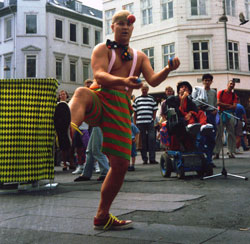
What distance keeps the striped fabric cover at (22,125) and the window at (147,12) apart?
76.7 feet

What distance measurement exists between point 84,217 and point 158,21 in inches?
970

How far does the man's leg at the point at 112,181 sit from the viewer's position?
276 cm

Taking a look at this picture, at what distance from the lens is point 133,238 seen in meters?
2.50

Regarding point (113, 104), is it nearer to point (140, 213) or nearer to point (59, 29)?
point (140, 213)

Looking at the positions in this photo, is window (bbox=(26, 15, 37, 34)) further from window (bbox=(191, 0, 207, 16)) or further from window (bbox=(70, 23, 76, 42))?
window (bbox=(191, 0, 207, 16))

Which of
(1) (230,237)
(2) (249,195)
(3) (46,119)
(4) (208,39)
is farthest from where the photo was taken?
(4) (208,39)

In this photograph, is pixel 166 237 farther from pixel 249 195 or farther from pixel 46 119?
pixel 46 119

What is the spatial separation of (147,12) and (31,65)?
1188 cm

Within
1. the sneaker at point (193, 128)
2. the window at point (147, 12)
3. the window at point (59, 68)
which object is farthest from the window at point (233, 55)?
the sneaker at point (193, 128)

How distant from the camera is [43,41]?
32906mm

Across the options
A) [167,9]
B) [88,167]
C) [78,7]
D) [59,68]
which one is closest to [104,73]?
[88,167]

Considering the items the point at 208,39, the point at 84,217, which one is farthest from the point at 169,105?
the point at 208,39

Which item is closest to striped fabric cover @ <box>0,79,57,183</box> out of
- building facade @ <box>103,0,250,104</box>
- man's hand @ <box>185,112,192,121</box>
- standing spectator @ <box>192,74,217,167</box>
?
man's hand @ <box>185,112,192,121</box>

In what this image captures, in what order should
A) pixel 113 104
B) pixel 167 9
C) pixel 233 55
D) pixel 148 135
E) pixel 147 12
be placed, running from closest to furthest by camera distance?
pixel 113 104 → pixel 148 135 → pixel 233 55 → pixel 167 9 → pixel 147 12
